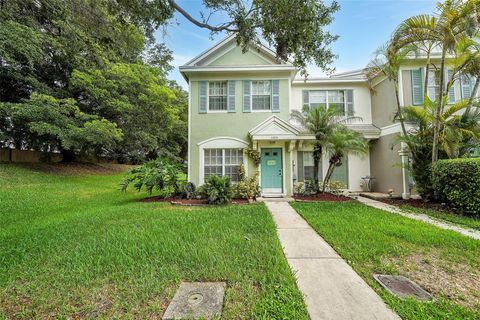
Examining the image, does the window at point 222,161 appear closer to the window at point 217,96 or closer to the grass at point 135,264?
the window at point 217,96

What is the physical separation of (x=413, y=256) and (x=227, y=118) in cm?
841

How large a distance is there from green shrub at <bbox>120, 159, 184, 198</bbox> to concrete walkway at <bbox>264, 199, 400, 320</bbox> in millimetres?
5855

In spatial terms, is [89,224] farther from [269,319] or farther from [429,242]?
[429,242]

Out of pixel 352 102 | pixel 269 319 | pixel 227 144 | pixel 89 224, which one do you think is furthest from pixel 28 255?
pixel 352 102

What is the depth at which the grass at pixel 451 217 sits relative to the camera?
5.95 m

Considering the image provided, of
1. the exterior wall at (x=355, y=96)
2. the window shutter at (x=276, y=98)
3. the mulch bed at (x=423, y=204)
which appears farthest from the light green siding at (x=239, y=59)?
the mulch bed at (x=423, y=204)

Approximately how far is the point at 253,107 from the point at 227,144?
2.18 metres

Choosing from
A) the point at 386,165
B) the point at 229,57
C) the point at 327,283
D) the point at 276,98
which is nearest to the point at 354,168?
the point at 386,165

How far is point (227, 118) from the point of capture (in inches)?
414

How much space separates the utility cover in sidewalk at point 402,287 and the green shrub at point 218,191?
5.92 meters

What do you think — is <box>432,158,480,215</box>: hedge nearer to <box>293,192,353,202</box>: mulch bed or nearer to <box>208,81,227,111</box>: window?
<box>293,192,353,202</box>: mulch bed

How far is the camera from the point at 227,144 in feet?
34.1

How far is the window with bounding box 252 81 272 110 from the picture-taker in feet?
34.7

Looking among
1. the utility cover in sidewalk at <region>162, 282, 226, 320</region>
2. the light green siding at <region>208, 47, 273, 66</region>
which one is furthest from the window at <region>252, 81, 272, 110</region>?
the utility cover in sidewalk at <region>162, 282, 226, 320</region>
